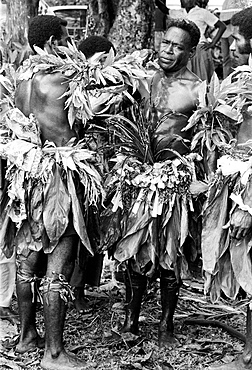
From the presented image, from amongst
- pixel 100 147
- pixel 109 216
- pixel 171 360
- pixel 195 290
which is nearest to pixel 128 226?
pixel 109 216

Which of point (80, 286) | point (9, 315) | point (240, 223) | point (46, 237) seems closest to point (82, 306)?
point (80, 286)

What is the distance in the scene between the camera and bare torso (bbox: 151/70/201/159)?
14.7 ft

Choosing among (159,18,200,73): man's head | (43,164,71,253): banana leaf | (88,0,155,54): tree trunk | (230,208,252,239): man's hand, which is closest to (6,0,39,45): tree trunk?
(88,0,155,54): tree trunk

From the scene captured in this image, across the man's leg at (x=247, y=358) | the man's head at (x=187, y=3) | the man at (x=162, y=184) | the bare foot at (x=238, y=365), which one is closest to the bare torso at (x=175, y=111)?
the man at (x=162, y=184)

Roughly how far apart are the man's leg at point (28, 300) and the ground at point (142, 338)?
0.23 feet

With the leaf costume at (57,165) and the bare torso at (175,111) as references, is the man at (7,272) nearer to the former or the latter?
the leaf costume at (57,165)

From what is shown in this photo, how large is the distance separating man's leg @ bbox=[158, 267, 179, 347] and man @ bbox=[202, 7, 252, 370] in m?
0.40

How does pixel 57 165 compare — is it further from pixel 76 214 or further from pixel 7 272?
pixel 7 272

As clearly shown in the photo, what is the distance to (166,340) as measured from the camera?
4719 mm

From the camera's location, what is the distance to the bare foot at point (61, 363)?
4.25 metres

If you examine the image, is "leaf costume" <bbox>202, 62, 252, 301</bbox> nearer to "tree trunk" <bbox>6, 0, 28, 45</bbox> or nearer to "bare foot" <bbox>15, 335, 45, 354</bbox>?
"bare foot" <bbox>15, 335, 45, 354</bbox>

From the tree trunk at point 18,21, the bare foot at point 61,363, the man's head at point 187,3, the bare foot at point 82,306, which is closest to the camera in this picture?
the bare foot at point 61,363

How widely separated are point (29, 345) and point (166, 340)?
0.88 meters

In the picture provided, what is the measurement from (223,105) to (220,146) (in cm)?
25
